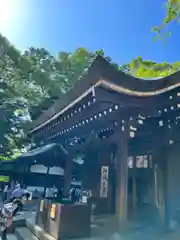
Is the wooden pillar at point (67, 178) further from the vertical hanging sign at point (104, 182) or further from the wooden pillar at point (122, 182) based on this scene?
the wooden pillar at point (122, 182)

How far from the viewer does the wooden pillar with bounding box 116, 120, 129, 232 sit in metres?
5.74

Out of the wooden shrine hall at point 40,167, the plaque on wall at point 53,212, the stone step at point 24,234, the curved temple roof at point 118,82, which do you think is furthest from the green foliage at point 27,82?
the plaque on wall at point 53,212

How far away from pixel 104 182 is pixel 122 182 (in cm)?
418

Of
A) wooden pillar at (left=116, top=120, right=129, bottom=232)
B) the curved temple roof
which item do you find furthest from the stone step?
the curved temple roof

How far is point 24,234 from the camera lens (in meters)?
7.37

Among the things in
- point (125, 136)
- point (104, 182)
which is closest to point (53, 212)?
point (125, 136)

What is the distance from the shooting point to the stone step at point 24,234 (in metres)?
6.93

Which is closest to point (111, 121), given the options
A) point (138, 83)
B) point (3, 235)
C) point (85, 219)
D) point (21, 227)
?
point (138, 83)

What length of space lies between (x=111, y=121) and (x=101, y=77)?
6.28ft

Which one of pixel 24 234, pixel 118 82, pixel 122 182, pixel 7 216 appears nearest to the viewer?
pixel 118 82

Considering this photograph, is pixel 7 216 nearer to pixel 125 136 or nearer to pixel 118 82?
pixel 125 136

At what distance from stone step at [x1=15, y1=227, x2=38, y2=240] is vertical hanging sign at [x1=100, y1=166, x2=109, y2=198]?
3345 millimetres

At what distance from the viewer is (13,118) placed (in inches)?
736

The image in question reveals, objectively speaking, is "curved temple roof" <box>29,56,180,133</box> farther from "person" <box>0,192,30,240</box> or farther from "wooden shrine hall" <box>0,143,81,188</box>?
"wooden shrine hall" <box>0,143,81,188</box>
